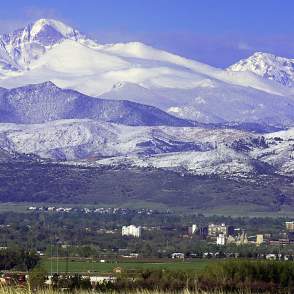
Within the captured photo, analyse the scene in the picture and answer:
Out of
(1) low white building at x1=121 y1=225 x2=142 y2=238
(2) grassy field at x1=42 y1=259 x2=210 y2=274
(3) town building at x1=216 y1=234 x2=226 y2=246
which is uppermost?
(1) low white building at x1=121 y1=225 x2=142 y2=238

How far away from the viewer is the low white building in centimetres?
18138

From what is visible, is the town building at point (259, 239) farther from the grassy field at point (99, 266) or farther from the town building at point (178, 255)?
the grassy field at point (99, 266)

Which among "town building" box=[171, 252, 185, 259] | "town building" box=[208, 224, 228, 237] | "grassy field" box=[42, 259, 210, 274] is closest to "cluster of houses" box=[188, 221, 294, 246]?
"town building" box=[208, 224, 228, 237]

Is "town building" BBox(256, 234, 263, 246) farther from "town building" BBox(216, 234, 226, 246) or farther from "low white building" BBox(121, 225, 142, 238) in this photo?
"low white building" BBox(121, 225, 142, 238)

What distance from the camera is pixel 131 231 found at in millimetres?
185375

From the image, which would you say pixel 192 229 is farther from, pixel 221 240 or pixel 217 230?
pixel 221 240

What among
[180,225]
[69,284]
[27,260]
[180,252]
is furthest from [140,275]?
[180,225]

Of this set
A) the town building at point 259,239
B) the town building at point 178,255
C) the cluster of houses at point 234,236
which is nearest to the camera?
the town building at point 178,255

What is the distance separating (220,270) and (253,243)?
105865 mm

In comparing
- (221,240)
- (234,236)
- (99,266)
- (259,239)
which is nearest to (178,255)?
(221,240)

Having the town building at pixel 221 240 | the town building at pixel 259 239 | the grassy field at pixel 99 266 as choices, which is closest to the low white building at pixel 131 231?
the town building at pixel 221 240

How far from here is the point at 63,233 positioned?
573 ft

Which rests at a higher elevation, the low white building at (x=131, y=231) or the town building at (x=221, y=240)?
the low white building at (x=131, y=231)

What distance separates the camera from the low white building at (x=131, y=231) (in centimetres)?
18138
